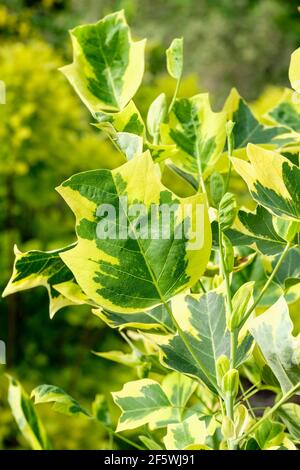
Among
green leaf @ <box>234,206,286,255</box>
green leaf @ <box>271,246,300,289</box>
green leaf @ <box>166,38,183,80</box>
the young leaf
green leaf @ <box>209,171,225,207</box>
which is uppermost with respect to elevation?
green leaf @ <box>166,38,183,80</box>

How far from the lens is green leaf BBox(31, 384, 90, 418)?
51 cm

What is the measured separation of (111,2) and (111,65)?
18.2 feet

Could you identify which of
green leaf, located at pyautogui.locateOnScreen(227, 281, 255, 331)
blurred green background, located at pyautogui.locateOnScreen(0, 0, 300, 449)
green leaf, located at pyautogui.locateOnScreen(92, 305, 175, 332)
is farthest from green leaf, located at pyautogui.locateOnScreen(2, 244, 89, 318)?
blurred green background, located at pyautogui.locateOnScreen(0, 0, 300, 449)

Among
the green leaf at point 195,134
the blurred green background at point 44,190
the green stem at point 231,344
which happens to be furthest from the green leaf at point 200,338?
the blurred green background at point 44,190

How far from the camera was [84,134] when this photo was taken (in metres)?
2.70

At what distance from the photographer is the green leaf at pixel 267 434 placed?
468 mm

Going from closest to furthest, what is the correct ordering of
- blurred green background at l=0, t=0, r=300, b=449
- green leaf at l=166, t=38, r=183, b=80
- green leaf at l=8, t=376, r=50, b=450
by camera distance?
green leaf at l=166, t=38, r=183, b=80 → green leaf at l=8, t=376, r=50, b=450 → blurred green background at l=0, t=0, r=300, b=449

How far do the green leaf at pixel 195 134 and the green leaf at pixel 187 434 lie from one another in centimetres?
18

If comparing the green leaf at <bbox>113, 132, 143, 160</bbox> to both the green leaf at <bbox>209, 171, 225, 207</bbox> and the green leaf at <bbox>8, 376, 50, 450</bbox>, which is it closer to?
the green leaf at <bbox>209, 171, 225, 207</bbox>

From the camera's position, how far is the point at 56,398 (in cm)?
52

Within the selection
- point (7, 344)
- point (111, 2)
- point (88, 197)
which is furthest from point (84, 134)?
point (111, 2)

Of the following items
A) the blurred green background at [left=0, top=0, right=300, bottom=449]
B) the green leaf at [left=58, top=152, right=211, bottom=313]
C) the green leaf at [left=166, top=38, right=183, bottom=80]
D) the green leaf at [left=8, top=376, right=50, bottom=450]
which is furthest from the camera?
the blurred green background at [left=0, top=0, right=300, bottom=449]

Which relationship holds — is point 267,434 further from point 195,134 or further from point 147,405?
point 195,134

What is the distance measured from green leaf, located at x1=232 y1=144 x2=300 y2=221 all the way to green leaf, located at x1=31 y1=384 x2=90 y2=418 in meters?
0.22
